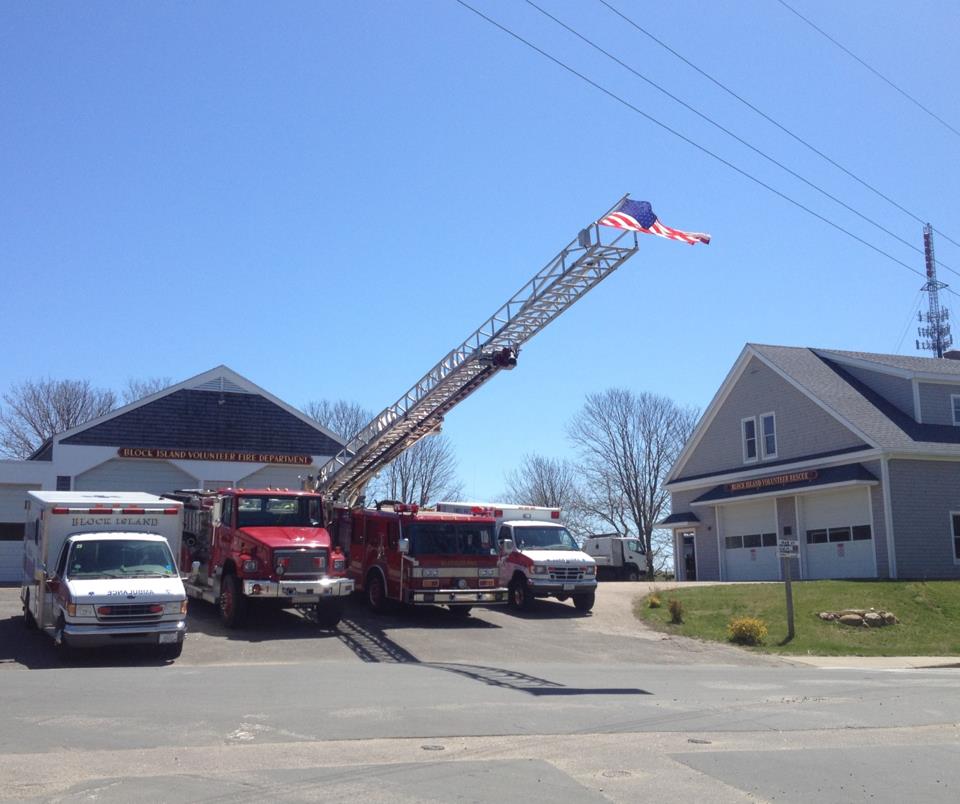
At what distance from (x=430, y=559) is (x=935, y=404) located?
19.8m

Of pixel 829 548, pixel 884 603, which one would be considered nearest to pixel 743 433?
pixel 829 548

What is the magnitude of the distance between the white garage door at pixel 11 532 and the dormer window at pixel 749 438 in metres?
24.1

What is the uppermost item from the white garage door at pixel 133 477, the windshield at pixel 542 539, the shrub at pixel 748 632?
the white garage door at pixel 133 477

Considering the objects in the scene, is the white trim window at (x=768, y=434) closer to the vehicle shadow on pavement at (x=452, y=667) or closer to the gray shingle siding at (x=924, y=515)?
the gray shingle siding at (x=924, y=515)

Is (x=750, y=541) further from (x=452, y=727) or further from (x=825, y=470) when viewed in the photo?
(x=452, y=727)

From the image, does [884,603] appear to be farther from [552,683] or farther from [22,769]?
[22,769]

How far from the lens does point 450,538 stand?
21859 millimetres

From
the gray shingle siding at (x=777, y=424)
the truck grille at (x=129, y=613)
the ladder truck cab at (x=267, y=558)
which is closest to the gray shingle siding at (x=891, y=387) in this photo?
the gray shingle siding at (x=777, y=424)

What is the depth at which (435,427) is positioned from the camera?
2294 cm

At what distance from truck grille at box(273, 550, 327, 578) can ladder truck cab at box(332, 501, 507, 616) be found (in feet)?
6.82

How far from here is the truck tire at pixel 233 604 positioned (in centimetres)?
1959

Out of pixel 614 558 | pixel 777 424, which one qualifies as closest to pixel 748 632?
pixel 777 424

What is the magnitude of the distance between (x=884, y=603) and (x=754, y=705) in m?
13.4

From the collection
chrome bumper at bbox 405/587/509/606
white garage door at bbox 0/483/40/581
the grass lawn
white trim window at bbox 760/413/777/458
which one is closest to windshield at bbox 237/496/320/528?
chrome bumper at bbox 405/587/509/606
